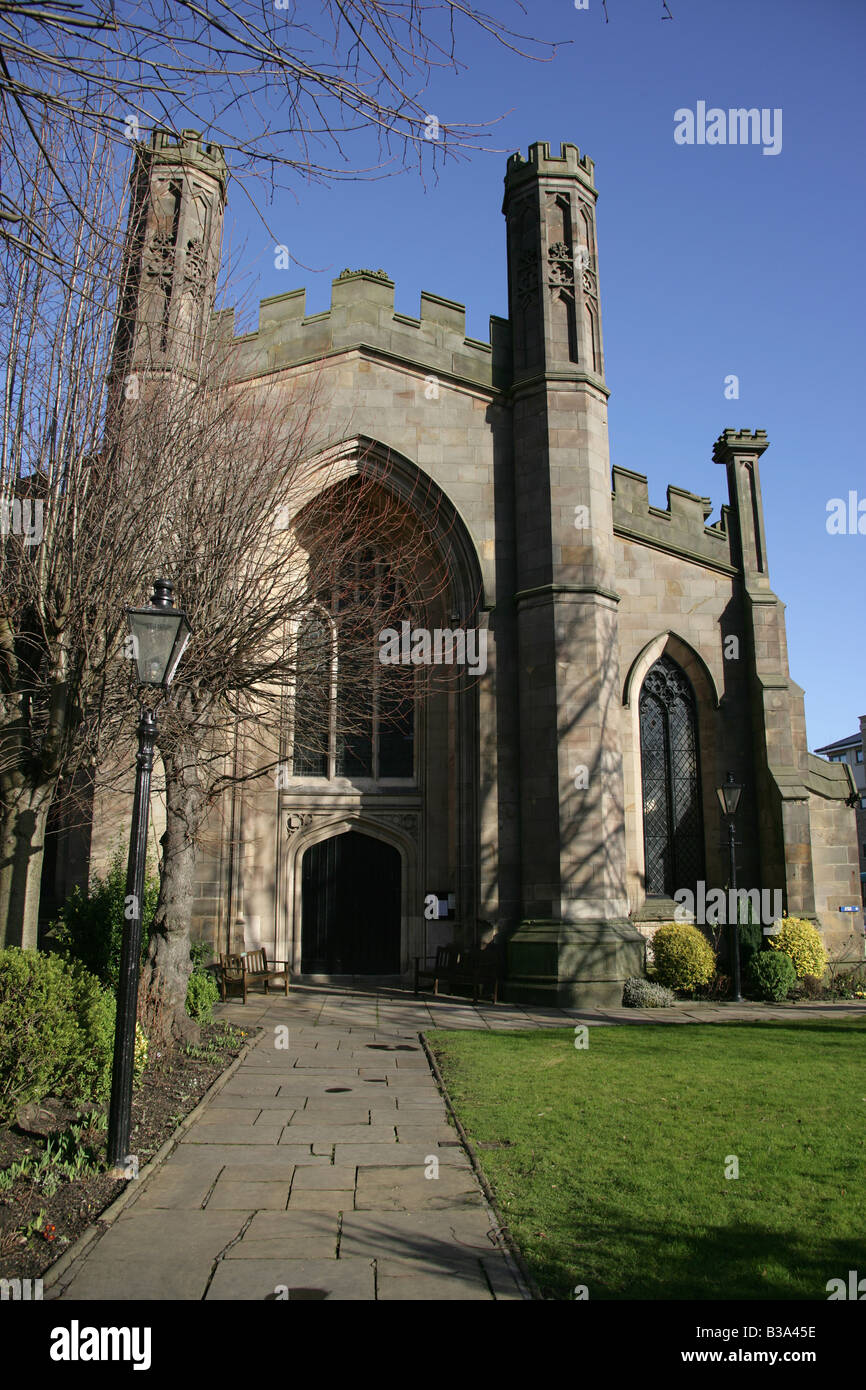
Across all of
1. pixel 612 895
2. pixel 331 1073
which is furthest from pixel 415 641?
pixel 331 1073

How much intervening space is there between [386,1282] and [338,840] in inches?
501

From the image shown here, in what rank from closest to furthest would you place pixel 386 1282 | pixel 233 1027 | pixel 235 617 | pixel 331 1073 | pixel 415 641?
pixel 386 1282, pixel 331 1073, pixel 235 617, pixel 233 1027, pixel 415 641

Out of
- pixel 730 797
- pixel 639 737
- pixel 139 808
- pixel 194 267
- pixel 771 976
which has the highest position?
pixel 194 267

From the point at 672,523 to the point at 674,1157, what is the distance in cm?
1312

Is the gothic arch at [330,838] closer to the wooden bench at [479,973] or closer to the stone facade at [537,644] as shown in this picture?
the stone facade at [537,644]

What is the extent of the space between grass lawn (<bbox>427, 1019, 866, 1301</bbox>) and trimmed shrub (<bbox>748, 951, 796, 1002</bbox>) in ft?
13.0

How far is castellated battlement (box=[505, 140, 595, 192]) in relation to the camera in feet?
52.7

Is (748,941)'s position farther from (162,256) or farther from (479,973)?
(162,256)

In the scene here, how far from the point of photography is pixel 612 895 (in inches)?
553

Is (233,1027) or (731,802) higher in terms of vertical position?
(731,802)

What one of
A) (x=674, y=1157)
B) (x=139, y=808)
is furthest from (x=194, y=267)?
(x=674, y=1157)

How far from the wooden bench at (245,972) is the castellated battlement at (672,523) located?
9.55 meters

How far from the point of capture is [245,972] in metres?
13.8
